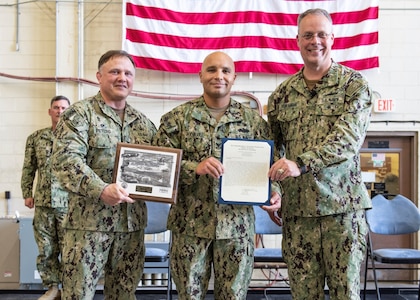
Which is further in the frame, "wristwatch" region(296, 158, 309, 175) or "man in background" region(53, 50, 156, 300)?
"man in background" region(53, 50, 156, 300)

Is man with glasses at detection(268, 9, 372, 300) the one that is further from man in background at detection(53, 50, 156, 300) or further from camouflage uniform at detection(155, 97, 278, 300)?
man in background at detection(53, 50, 156, 300)

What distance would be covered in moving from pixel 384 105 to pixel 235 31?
1941mm

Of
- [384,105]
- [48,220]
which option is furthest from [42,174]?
[384,105]

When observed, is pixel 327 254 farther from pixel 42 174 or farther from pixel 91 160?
pixel 42 174

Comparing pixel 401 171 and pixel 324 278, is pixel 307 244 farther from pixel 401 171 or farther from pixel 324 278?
pixel 401 171

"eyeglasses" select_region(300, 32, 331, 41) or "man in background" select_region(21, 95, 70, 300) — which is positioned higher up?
"eyeglasses" select_region(300, 32, 331, 41)

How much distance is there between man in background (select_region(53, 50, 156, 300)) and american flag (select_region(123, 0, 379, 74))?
2.92 metres

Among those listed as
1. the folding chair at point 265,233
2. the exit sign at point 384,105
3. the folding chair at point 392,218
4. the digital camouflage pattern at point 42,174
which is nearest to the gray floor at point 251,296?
the folding chair at point 265,233

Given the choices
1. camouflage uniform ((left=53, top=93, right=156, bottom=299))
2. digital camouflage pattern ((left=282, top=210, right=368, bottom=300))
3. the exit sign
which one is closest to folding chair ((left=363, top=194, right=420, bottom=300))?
the exit sign

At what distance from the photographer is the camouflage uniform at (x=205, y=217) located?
2307 millimetres

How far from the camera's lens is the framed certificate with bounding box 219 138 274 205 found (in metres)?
2.28

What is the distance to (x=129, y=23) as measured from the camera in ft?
17.4

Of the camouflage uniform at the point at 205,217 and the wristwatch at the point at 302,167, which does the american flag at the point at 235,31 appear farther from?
the wristwatch at the point at 302,167

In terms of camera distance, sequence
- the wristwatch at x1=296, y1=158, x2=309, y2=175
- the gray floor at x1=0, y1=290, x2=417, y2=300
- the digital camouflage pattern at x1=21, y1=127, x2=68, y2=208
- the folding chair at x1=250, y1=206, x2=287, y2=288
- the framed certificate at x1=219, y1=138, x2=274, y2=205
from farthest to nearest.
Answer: the gray floor at x1=0, y1=290, x2=417, y2=300 → the digital camouflage pattern at x1=21, y1=127, x2=68, y2=208 → the folding chair at x1=250, y1=206, x2=287, y2=288 → the framed certificate at x1=219, y1=138, x2=274, y2=205 → the wristwatch at x1=296, y1=158, x2=309, y2=175
